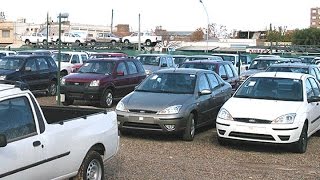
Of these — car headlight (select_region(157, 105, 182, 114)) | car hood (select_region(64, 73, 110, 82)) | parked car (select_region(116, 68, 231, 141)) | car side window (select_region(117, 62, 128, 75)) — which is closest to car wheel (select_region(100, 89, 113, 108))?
car hood (select_region(64, 73, 110, 82))

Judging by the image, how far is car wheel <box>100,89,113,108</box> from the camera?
1623 cm

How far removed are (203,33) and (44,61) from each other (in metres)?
104

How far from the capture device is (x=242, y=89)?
1101 centimetres

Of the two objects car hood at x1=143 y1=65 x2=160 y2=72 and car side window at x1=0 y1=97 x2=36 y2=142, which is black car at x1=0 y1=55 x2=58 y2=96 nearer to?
car hood at x1=143 y1=65 x2=160 y2=72

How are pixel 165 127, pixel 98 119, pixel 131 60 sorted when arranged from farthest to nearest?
1. pixel 131 60
2. pixel 165 127
3. pixel 98 119

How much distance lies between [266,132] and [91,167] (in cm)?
392

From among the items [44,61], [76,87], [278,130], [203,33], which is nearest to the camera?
[278,130]

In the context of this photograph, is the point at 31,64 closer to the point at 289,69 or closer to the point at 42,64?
the point at 42,64

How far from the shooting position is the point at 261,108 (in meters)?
9.73

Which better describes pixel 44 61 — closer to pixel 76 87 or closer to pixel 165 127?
pixel 76 87

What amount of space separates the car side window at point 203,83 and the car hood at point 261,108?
1576 mm

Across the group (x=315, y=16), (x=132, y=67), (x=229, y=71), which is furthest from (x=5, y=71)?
Result: (x=315, y=16)

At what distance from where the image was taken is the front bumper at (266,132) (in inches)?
368

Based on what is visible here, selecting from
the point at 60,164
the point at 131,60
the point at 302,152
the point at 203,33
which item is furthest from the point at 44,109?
the point at 203,33
